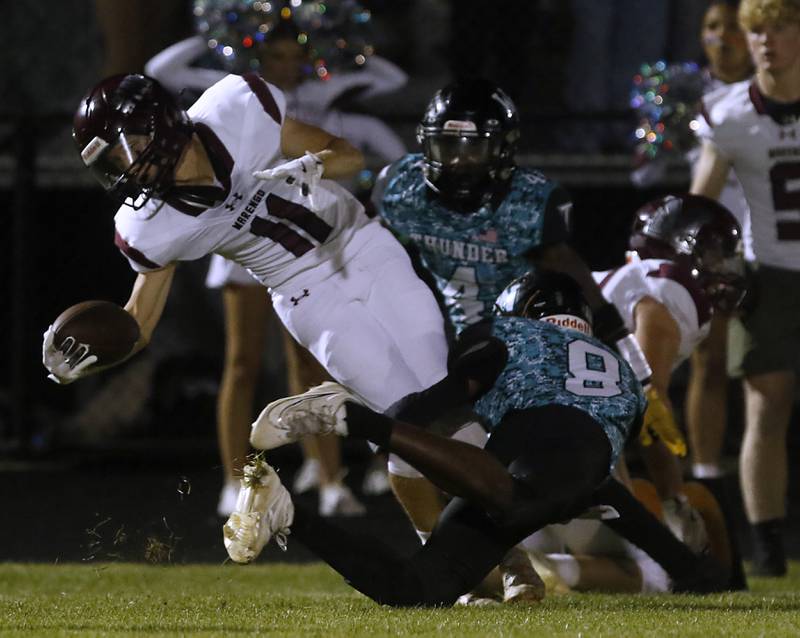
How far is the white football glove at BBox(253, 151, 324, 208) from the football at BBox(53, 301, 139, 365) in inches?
21.5

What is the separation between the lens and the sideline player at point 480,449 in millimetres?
4059

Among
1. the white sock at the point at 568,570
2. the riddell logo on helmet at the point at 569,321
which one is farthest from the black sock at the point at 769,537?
the riddell logo on helmet at the point at 569,321

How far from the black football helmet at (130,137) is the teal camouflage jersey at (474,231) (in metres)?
0.86

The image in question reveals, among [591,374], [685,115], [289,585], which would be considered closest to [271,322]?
[685,115]

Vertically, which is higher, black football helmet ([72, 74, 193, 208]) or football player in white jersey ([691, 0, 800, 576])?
black football helmet ([72, 74, 193, 208])

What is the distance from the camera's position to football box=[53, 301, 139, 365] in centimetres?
442

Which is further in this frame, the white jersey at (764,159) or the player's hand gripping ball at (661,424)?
the white jersey at (764,159)

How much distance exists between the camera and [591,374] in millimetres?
4359

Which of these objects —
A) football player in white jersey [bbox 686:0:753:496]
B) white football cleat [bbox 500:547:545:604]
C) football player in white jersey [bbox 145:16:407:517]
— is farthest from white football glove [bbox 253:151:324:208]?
football player in white jersey [bbox 686:0:753:496]

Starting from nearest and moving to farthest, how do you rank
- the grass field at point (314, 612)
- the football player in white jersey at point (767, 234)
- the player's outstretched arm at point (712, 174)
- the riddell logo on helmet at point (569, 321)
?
the grass field at point (314, 612)
the riddell logo on helmet at point (569, 321)
the football player in white jersey at point (767, 234)
the player's outstretched arm at point (712, 174)

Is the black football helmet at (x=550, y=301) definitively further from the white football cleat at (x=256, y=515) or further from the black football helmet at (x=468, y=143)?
the white football cleat at (x=256, y=515)

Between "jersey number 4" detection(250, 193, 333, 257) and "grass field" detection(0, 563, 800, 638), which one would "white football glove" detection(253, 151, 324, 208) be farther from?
"grass field" detection(0, 563, 800, 638)

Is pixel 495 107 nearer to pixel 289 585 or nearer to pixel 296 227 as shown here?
pixel 296 227

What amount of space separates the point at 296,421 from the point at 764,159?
Answer: 2586 mm
